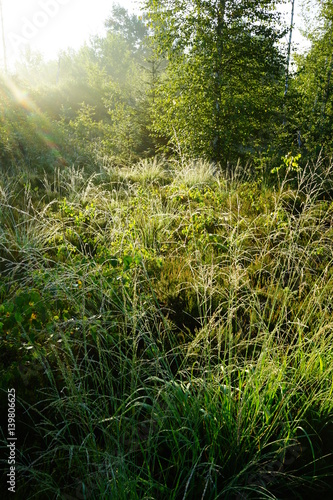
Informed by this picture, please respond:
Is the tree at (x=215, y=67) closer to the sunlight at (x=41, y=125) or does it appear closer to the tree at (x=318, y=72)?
the tree at (x=318, y=72)

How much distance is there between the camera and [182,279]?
364 centimetres

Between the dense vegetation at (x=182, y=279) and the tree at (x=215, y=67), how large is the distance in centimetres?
6

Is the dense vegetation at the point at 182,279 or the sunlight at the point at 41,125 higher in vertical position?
the sunlight at the point at 41,125

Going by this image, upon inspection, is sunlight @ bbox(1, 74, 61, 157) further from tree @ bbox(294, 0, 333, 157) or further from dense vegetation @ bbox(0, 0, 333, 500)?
tree @ bbox(294, 0, 333, 157)

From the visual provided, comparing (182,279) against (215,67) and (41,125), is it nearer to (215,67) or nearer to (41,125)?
(215,67)

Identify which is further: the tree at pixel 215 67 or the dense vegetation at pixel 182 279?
the tree at pixel 215 67

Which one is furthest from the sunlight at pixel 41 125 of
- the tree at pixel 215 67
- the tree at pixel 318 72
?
the tree at pixel 318 72

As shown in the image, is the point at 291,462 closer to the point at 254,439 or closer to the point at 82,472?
the point at 254,439

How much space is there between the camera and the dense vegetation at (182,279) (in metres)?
1.87

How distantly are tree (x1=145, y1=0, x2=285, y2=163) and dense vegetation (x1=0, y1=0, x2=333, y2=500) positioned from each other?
56mm

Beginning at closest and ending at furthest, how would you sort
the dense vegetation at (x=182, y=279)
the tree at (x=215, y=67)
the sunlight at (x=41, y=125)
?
the dense vegetation at (x=182, y=279), the tree at (x=215, y=67), the sunlight at (x=41, y=125)

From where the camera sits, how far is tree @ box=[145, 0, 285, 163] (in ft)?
33.7

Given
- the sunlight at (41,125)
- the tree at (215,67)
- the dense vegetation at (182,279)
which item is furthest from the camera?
the sunlight at (41,125)

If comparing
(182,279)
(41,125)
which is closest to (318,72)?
(41,125)
